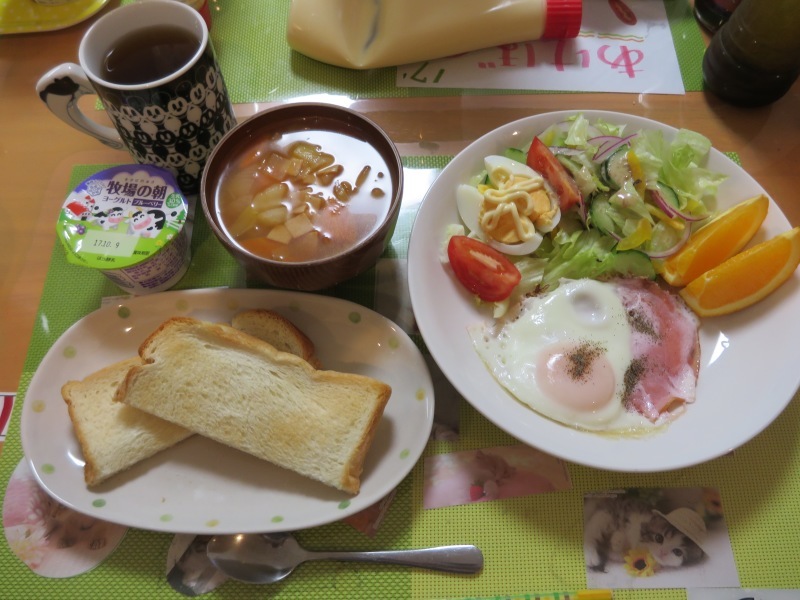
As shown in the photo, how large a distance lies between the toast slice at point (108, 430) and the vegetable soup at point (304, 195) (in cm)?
52

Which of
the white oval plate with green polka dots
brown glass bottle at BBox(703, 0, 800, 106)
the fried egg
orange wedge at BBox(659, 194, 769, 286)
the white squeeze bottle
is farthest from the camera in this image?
the white squeeze bottle

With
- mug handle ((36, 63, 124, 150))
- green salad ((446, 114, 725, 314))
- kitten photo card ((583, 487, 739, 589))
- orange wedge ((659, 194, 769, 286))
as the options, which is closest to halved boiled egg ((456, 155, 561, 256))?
green salad ((446, 114, 725, 314))

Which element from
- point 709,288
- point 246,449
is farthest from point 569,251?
point 246,449

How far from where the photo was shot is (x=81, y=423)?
1469mm

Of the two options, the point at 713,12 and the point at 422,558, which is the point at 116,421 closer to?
the point at 422,558

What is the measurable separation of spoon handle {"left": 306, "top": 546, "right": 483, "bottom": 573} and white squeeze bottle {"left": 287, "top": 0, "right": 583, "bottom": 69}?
5.54 ft

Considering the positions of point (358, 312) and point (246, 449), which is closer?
point (246, 449)

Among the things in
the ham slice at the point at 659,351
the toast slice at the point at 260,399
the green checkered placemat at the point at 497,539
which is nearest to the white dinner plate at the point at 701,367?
the ham slice at the point at 659,351

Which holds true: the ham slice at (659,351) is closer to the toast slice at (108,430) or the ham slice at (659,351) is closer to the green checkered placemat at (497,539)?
the green checkered placemat at (497,539)

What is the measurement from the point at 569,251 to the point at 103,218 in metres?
1.36

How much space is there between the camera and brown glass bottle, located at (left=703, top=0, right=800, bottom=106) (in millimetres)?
1831

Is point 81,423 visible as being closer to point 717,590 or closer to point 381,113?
point 381,113

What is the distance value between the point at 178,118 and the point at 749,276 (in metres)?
1.65

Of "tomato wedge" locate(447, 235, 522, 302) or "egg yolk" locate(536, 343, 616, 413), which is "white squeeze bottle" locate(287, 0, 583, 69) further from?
"egg yolk" locate(536, 343, 616, 413)
